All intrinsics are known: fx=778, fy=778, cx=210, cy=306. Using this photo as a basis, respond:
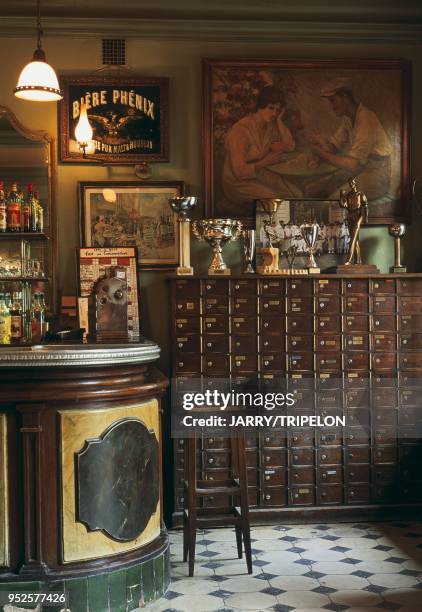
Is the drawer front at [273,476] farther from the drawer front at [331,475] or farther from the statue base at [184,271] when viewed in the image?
the statue base at [184,271]

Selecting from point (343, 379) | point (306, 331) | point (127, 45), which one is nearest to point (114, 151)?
point (127, 45)

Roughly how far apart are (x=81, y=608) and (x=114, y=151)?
3394mm

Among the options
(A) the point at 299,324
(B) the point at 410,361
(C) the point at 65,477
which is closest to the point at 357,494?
(B) the point at 410,361

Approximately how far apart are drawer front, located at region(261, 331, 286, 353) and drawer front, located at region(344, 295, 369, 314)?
0.53 meters

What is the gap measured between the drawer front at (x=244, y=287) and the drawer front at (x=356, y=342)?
2.44 ft

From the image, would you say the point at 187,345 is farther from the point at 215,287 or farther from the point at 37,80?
the point at 37,80

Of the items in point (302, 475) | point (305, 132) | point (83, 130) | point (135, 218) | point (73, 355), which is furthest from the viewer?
point (305, 132)

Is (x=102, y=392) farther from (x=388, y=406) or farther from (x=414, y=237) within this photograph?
(x=414, y=237)

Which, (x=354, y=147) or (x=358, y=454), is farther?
(x=354, y=147)

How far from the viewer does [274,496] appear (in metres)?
5.52


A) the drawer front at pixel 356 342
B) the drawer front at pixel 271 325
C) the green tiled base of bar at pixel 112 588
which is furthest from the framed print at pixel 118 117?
the green tiled base of bar at pixel 112 588

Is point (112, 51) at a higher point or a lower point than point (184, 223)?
higher

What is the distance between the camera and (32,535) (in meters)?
3.72

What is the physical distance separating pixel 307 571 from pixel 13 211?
126 inches
